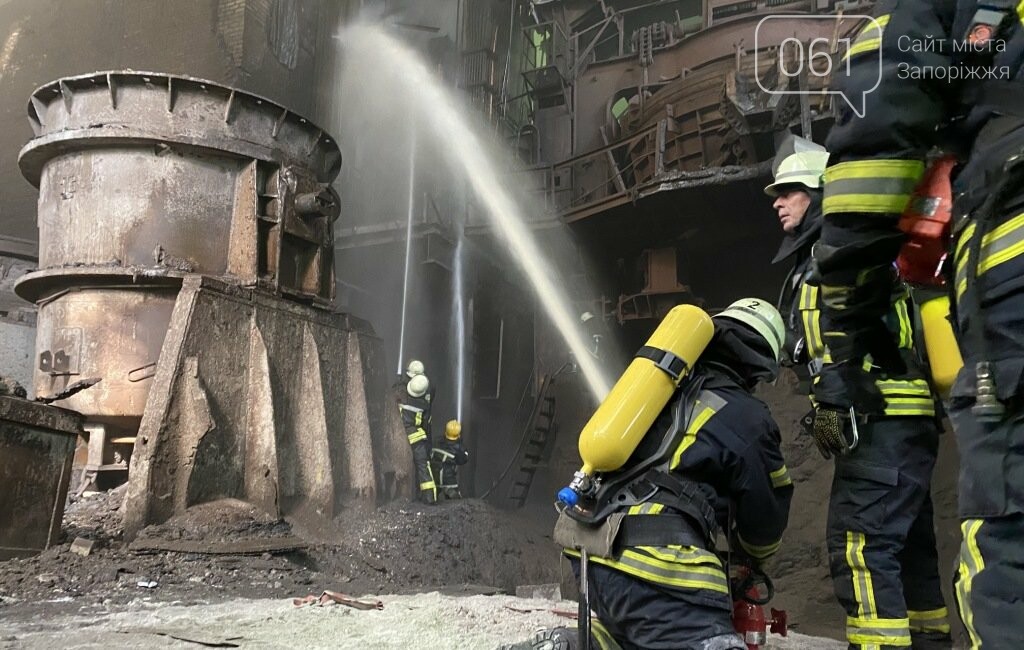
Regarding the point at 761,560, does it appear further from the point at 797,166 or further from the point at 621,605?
the point at 797,166

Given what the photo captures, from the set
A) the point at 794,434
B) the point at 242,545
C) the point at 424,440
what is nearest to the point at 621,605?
the point at 242,545

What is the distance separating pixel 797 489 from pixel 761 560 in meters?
4.40

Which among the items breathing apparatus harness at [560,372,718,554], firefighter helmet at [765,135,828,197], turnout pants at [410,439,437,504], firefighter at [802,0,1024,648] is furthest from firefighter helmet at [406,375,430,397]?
firefighter at [802,0,1024,648]

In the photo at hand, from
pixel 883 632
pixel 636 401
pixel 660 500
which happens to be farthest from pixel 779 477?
pixel 883 632

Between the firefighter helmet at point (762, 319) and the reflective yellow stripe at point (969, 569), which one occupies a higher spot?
the firefighter helmet at point (762, 319)

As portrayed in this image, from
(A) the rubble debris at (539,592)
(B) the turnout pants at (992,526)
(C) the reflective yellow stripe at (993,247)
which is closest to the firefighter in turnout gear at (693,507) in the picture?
(B) the turnout pants at (992,526)

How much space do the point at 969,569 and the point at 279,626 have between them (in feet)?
9.14

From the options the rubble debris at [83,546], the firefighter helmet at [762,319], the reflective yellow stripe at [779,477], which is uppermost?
the firefighter helmet at [762,319]

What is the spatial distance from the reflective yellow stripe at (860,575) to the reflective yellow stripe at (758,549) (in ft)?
1.09

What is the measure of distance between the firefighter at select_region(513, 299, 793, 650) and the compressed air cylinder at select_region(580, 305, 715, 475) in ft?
0.27

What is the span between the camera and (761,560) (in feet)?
7.15

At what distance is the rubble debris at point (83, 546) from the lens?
410 centimetres

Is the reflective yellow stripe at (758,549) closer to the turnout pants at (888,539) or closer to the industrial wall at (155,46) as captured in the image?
the turnout pants at (888,539)

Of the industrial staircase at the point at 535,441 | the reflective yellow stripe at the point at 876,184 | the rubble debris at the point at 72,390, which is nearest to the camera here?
the reflective yellow stripe at the point at 876,184
